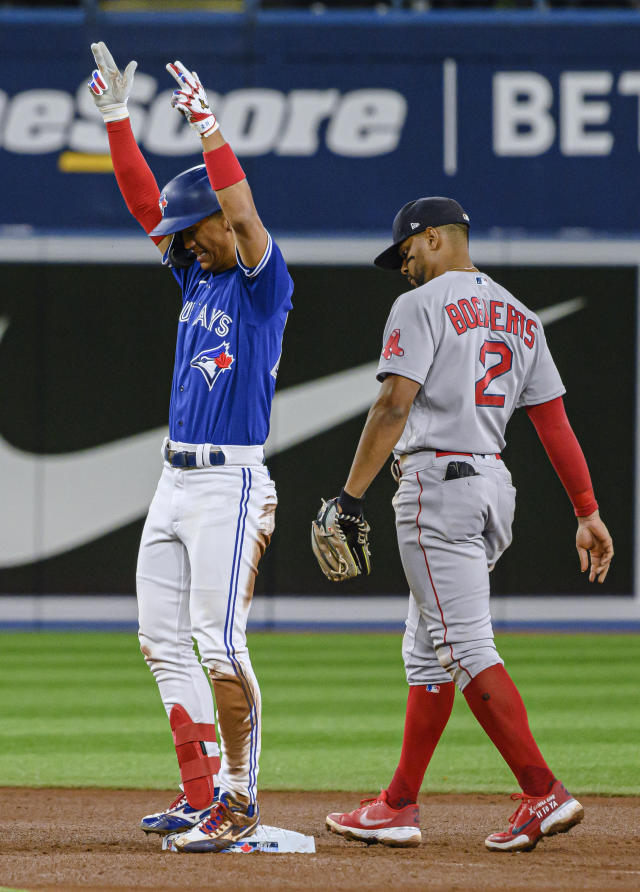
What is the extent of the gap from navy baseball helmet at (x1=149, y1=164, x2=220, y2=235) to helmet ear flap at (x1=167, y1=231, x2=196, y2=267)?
0.11 m

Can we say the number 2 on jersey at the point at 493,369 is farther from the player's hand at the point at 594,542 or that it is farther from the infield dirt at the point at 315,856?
the infield dirt at the point at 315,856

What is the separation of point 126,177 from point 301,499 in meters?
7.82

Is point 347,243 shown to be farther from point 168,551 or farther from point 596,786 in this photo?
point 168,551

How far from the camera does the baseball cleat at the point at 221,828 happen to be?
13.5 feet

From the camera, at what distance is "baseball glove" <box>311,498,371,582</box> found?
4.23 meters

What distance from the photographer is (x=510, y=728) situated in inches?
163

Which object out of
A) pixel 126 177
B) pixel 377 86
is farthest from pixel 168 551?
pixel 377 86

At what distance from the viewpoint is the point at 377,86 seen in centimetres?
1266

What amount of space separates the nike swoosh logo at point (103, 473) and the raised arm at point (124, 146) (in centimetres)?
764

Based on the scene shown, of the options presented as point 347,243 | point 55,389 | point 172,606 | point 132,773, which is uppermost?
point 347,243


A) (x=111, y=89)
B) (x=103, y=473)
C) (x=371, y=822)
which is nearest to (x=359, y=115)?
(x=103, y=473)

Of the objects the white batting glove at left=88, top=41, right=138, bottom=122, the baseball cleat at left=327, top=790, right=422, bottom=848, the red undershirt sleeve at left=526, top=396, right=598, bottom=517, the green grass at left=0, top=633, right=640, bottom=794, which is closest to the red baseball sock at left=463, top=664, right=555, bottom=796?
the baseball cleat at left=327, top=790, right=422, bottom=848

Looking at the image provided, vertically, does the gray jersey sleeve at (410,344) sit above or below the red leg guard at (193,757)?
above

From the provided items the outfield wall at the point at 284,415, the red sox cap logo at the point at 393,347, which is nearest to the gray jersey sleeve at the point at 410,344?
the red sox cap logo at the point at 393,347
